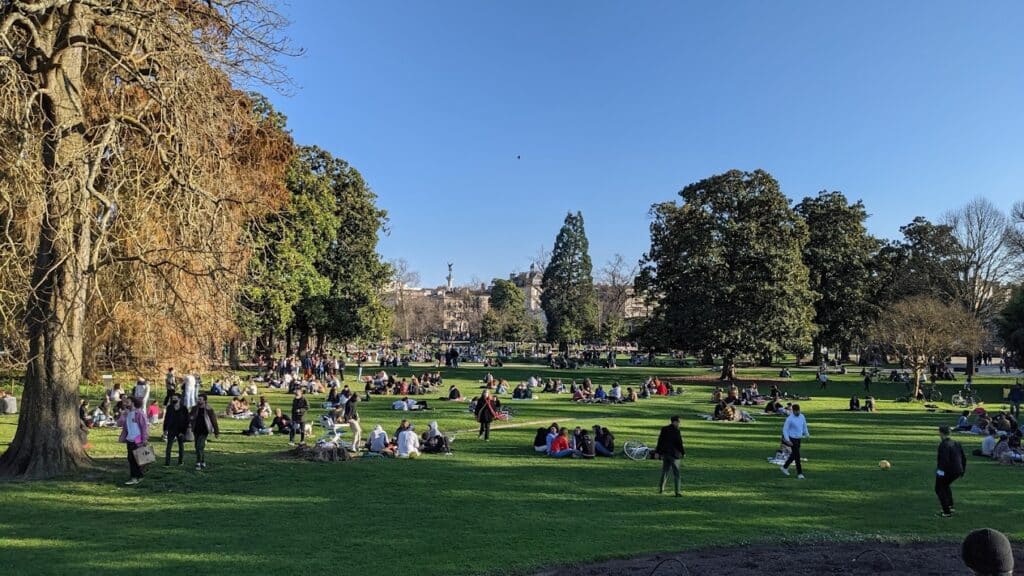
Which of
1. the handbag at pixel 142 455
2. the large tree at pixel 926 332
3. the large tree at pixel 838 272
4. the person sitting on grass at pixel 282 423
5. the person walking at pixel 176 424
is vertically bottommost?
the person sitting on grass at pixel 282 423

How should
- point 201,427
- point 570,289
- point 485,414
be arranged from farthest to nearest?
1. point 570,289
2. point 485,414
3. point 201,427

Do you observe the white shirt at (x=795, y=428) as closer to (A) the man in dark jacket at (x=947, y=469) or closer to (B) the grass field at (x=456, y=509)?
(B) the grass field at (x=456, y=509)

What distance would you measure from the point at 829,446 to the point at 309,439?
14789mm

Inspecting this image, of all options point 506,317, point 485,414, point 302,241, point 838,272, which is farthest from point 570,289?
point 485,414

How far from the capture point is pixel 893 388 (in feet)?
139

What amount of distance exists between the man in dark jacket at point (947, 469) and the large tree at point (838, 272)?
155 feet

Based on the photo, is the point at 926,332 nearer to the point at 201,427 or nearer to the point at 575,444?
the point at 575,444

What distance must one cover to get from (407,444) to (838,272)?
5089 centimetres

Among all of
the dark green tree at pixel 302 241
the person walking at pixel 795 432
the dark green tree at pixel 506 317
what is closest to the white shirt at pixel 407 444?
the person walking at pixel 795 432

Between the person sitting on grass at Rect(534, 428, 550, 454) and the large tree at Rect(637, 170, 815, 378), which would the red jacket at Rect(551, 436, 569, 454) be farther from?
the large tree at Rect(637, 170, 815, 378)

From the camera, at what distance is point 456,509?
11.7 meters

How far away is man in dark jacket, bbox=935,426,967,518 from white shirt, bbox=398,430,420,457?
10.9 metres

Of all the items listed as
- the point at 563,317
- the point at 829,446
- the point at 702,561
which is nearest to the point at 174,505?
the point at 702,561

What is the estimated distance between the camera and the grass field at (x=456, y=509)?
9.06m
